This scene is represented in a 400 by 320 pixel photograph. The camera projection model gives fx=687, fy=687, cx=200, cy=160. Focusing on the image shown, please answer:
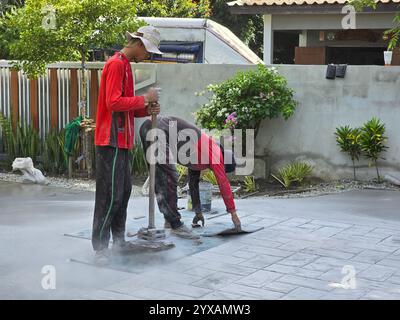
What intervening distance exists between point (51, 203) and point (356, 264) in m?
4.58

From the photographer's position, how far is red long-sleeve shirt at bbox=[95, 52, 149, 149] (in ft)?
19.9

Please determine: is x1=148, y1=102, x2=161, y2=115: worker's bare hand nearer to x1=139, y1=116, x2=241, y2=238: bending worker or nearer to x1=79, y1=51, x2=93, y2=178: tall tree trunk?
x1=139, y1=116, x2=241, y2=238: bending worker

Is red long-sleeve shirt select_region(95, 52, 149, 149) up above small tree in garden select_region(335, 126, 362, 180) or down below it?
above

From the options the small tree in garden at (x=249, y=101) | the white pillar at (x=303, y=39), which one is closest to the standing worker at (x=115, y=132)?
the small tree in garden at (x=249, y=101)

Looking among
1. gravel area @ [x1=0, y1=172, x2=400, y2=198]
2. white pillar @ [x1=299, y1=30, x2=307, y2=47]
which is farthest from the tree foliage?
white pillar @ [x1=299, y1=30, x2=307, y2=47]

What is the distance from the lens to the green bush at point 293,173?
→ 1082cm

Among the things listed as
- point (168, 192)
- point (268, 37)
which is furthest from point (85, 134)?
point (268, 37)

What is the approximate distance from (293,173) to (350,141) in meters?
1.01

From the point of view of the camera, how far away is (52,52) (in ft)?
36.4

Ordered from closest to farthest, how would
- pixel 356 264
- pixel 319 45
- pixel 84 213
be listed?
pixel 356 264, pixel 84 213, pixel 319 45

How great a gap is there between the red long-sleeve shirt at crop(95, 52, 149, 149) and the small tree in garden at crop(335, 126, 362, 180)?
519 centimetres
